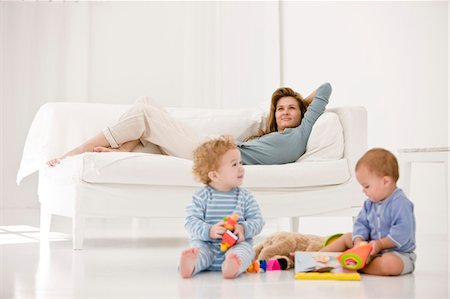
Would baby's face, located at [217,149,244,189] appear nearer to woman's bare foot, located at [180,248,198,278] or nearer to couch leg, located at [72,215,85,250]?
woman's bare foot, located at [180,248,198,278]

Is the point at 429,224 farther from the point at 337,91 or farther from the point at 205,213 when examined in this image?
the point at 205,213

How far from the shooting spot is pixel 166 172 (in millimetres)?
2891

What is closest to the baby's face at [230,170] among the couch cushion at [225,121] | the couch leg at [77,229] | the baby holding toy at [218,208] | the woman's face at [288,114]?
the baby holding toy at [218,208]

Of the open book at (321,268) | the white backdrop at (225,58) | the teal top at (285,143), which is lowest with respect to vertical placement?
the open book at (321,268)

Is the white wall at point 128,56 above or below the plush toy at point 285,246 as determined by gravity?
above

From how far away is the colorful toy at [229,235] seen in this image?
7.06 ft

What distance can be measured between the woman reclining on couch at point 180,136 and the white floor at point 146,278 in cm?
45

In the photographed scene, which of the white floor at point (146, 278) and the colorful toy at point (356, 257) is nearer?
the white floor at point (146, 278)

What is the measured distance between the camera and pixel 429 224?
4.23 metres

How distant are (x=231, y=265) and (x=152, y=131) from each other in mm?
1359

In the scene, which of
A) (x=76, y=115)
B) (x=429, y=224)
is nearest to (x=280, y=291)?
(x=76, y=115)

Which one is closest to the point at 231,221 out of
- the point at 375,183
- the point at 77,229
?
the point at 375,183

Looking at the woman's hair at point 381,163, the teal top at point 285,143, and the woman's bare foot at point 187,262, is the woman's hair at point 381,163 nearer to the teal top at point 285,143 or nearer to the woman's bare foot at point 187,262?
the woman's bare foot at point 187,262

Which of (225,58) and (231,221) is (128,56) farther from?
(231,221)
